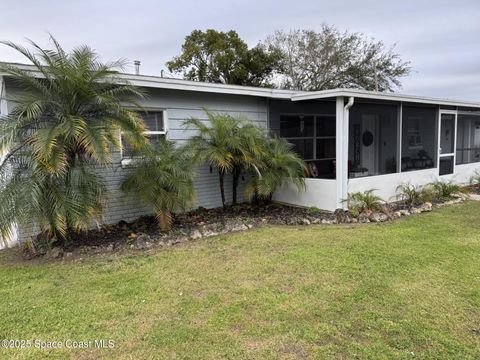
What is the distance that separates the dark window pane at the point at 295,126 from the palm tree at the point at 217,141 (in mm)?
1893

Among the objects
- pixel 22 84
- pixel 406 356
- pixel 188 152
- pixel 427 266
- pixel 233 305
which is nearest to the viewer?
pixel 406 356

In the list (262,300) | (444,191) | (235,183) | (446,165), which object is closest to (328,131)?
(235,183)

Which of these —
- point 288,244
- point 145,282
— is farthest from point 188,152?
point 145,282

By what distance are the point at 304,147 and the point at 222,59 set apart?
16.0 meters

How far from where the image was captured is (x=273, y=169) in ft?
23.9

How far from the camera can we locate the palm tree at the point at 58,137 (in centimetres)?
462

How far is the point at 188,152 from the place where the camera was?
6613 millimetres

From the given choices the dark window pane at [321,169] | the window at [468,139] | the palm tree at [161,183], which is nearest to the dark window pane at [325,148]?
the dark window pane at [321,169]

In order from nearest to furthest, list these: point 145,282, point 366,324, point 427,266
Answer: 1. point 366,324
2. point 145,282
3. point 427,266

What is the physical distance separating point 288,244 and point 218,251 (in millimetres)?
1056

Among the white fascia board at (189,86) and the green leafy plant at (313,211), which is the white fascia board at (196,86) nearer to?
the white fascia board at (189,86)

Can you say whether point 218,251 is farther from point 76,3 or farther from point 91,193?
point 76,3

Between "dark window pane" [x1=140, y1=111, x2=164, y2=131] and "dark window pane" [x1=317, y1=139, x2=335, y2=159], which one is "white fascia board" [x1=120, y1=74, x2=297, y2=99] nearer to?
"dark window pane" [x1=140, y1=111, x2=164, y2=131]

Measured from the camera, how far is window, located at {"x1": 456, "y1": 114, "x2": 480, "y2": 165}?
36.4 feet
